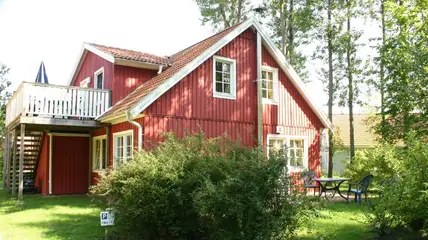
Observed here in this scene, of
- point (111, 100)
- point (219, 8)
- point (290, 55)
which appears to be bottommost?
point (111, 100)

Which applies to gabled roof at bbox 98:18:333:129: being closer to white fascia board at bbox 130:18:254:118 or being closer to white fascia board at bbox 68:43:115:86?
white fascia board at bbox 130:18:254:118

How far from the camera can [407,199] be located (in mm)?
6141

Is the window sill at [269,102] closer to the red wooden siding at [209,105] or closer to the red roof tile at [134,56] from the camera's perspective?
the red wooden siding at [209,105]

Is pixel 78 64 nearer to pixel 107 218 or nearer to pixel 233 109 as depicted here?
pixel 233 109

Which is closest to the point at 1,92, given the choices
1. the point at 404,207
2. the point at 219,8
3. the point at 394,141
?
the point at 219,8

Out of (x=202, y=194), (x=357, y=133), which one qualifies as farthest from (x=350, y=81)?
(x=202, y=194)

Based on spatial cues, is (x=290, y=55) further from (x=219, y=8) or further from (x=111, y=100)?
(x=111, y=100)

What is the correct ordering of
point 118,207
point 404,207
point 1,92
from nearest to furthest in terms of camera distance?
1. point 404,207
2. point 118,207
3. point 1,92

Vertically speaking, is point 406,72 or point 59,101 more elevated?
point 406,72

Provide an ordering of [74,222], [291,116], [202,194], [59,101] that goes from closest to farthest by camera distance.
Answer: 1. [202,194]
2. [74,222]
3. [59,101]
4. [291,116]

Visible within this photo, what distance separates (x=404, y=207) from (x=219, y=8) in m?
21.1

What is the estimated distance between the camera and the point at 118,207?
702 cm

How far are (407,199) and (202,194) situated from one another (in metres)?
3.27

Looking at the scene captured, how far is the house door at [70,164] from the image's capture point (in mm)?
15750
